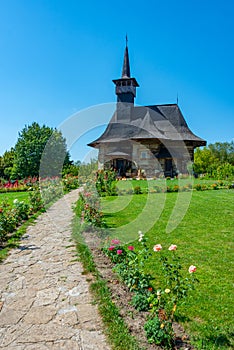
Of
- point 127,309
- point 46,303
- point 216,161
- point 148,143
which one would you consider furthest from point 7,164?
point 127,309

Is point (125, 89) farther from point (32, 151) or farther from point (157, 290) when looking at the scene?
point (157, 290)

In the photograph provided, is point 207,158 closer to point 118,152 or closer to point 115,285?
point 118,152

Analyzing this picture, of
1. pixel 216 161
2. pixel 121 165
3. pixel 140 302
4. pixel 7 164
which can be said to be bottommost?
pixel 140 302

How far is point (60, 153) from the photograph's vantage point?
97.0 feet

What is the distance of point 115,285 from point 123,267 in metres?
0.27

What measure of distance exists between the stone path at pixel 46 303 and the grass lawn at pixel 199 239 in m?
0.98

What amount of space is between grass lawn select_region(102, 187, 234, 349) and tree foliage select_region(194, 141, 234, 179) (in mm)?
7503

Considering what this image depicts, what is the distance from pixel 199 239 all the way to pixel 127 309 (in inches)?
112

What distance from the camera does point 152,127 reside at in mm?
21125

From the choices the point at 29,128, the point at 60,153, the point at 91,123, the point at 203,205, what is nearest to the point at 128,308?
the point at 91,123

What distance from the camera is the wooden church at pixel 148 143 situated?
2067 centimetres

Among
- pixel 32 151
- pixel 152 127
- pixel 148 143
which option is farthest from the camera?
pixel 32 151

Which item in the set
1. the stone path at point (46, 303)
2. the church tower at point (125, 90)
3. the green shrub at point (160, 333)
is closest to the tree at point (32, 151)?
the church tower at point (125, 90)

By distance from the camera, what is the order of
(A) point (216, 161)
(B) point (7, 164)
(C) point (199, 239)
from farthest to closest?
(A) point (216, 161) < (B) point (7, 164) < (C) point (199, 239)
